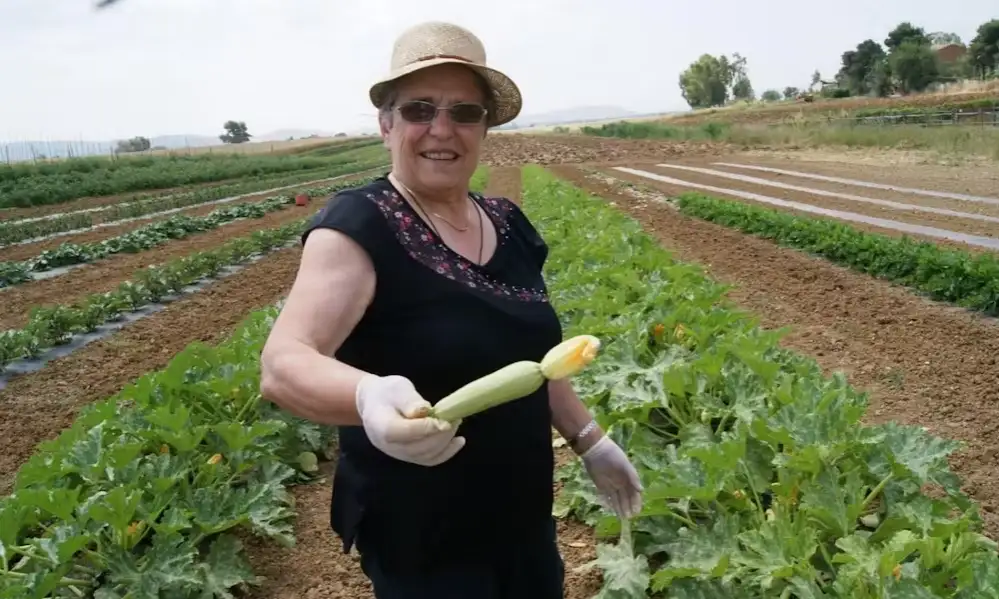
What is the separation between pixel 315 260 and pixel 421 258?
0.74ft

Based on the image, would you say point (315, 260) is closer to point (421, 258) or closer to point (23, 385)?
point (421, 258)

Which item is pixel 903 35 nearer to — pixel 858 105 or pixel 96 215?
pixel 858 105

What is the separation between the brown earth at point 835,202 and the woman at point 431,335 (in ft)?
37.3

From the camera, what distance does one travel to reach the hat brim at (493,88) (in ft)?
5.79

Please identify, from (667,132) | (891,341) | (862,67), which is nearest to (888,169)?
(891,341)

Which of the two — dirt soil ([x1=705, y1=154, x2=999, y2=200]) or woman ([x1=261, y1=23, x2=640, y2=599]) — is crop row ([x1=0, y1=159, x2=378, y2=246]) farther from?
dirt soil ([x1=705, y1=154, x2=999, y2=200])

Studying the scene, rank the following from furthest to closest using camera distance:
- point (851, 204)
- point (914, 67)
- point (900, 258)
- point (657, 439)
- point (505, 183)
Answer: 1. point (914, 67)
2. point (505, 183)
3. point (851, 204)
4. point (900, 258)
5. point (657, 439)

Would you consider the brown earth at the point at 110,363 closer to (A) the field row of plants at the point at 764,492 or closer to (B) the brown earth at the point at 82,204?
(A) the field row of plants at the point at 764,492

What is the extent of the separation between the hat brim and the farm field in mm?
1377

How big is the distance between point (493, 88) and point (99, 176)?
121 feet

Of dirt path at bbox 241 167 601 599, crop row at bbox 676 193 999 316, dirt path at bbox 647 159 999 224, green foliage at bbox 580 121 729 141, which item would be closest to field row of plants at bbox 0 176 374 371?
dirt path at bbox 241 167 601 599

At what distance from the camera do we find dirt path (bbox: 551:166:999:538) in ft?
16.3

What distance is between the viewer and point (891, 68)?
222ft

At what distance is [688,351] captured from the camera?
481 centimetres
